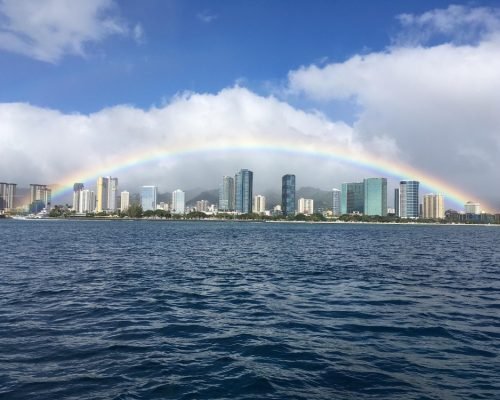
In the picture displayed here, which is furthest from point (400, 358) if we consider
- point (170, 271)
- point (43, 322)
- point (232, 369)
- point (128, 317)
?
point (170, 271)

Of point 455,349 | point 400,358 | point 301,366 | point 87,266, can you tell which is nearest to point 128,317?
point 301,366

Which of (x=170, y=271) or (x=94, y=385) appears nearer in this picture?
(x=94, y=385)

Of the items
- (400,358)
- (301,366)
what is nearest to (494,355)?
(400,358)

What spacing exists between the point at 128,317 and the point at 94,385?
28.4 ft

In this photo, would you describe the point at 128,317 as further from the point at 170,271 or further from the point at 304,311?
the point at 170,271

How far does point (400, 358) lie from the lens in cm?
1501

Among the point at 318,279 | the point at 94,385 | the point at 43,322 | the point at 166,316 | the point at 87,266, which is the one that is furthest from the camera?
the point at 87,266

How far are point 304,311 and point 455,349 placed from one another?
797 cm

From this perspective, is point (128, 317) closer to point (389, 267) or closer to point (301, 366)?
point (301, 366)

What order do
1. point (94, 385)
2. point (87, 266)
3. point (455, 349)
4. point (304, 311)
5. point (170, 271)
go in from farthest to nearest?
point (87, 266)
point (170, 271)
point (304, 311)
point (455, 349)
point (94, 385)

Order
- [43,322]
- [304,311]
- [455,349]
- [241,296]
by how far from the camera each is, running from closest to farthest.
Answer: [455,349] → [43,322] → [304,311] → [241,296]

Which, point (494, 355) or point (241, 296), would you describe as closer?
point (494, 355)

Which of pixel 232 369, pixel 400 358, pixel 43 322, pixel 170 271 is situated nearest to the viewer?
pixel 232 369

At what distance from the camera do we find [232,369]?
13906mm
